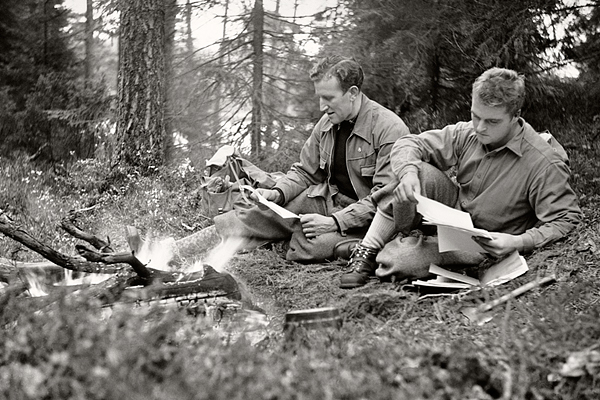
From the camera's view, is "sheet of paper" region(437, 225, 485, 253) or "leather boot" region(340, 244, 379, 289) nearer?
"sheet of paper" region(437, 225, 485, 253)

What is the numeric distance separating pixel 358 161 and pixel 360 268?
1067 millimetres

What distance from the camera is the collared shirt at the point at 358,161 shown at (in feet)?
17.8

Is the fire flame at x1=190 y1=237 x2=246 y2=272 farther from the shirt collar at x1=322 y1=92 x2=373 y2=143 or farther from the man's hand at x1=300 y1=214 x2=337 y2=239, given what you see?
the shirt collar at x1=322 y1=92 x2=373 y2=143

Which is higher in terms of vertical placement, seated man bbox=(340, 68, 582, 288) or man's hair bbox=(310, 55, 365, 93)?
man's hair bbox=(310, 55, 365, 93)

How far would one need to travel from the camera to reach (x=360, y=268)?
497 cm

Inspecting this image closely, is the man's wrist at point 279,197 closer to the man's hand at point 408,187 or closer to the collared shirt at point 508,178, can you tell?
the collared shirt at point 508,178

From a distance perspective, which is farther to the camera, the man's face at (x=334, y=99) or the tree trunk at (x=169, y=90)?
the tree trunk at (x=169, y=90)

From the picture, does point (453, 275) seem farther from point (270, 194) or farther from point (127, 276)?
point (127, 276)

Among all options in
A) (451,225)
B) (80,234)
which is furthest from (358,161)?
(80,234)

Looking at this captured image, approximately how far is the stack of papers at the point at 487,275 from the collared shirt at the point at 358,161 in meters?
0.96

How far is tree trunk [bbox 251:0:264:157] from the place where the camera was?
10.8 metres

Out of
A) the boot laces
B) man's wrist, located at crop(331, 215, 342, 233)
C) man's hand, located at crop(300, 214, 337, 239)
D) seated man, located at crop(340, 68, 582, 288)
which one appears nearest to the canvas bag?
man's hand, located at crop(300, 214, 337, 239)

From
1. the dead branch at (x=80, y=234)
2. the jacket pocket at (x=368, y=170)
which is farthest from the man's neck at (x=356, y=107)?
the dead branch at (x=80, y=234)

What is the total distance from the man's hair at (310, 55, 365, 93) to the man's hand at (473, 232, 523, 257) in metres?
1.80
